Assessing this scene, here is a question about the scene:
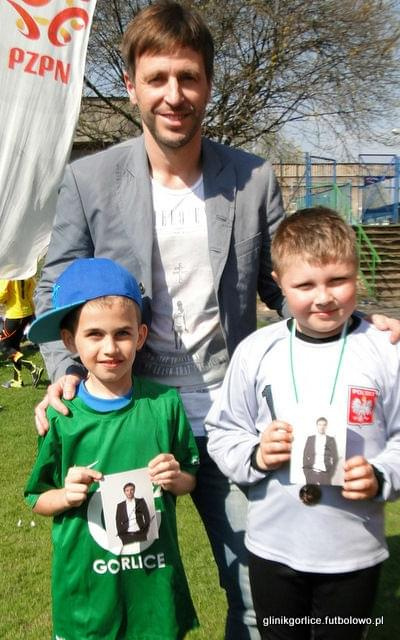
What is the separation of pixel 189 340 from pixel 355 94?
14.2m

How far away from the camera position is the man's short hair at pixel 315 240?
1958mm

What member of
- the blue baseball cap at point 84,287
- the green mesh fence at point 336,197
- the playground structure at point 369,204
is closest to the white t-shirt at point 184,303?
the blue baseball cap at point 84,287

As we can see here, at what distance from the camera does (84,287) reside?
211 cm

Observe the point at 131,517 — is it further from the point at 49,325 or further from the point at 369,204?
the point at 369,204

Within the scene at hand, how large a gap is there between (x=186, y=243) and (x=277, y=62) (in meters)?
13.2

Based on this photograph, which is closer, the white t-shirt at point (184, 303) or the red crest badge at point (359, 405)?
the red crest badge at point (359, 405)

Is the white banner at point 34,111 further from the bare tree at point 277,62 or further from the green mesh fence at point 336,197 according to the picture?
the green mesh fence at point 336,197

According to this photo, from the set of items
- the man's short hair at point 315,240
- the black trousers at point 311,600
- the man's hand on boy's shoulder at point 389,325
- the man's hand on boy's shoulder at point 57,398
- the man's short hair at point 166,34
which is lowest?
the black trousers at point 311,600

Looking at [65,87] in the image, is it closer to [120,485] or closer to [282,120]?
[120,485]

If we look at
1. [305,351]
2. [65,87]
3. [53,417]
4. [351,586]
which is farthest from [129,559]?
[65,87]

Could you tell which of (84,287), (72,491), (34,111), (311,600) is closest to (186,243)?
(84,287)

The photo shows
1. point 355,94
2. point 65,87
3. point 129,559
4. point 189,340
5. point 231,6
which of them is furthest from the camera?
point 355,94

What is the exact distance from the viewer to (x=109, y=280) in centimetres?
212

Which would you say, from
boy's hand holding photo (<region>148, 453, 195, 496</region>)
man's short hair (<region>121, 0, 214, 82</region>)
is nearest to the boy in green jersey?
boy's hand holding photo (<region>148, 453, 195, 496</region>)
